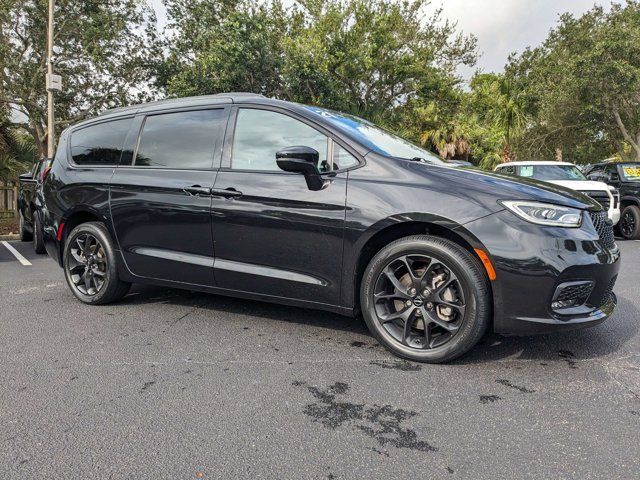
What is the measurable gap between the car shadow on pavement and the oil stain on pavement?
82 centimetres

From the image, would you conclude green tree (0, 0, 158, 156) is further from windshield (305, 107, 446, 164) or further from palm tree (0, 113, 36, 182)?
windshield (305, 107, 446, 164)

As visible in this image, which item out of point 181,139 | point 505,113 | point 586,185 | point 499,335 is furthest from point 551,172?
point 505,113

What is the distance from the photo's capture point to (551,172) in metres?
10.3

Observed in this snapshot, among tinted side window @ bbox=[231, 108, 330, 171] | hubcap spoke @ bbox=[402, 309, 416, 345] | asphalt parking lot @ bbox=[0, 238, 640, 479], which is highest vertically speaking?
tinted side window @ bbox=[231, 108, 330, 171]

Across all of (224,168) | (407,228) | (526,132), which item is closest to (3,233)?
(224,168)

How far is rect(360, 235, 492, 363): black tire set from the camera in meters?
2.80

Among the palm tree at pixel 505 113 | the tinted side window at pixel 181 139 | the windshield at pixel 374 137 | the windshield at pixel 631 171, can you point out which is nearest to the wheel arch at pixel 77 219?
the tinted side window at pixel 181 139

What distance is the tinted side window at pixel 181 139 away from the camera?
365 centimetres

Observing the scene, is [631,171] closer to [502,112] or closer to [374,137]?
[374,137]

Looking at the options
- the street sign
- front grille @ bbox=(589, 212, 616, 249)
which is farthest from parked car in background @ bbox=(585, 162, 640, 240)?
the street sign

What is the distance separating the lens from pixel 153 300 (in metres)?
4.50

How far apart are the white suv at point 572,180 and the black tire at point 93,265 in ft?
25.2

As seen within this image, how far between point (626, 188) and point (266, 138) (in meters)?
9.70

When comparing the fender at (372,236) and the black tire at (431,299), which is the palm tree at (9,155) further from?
the black tire at (431,299)
